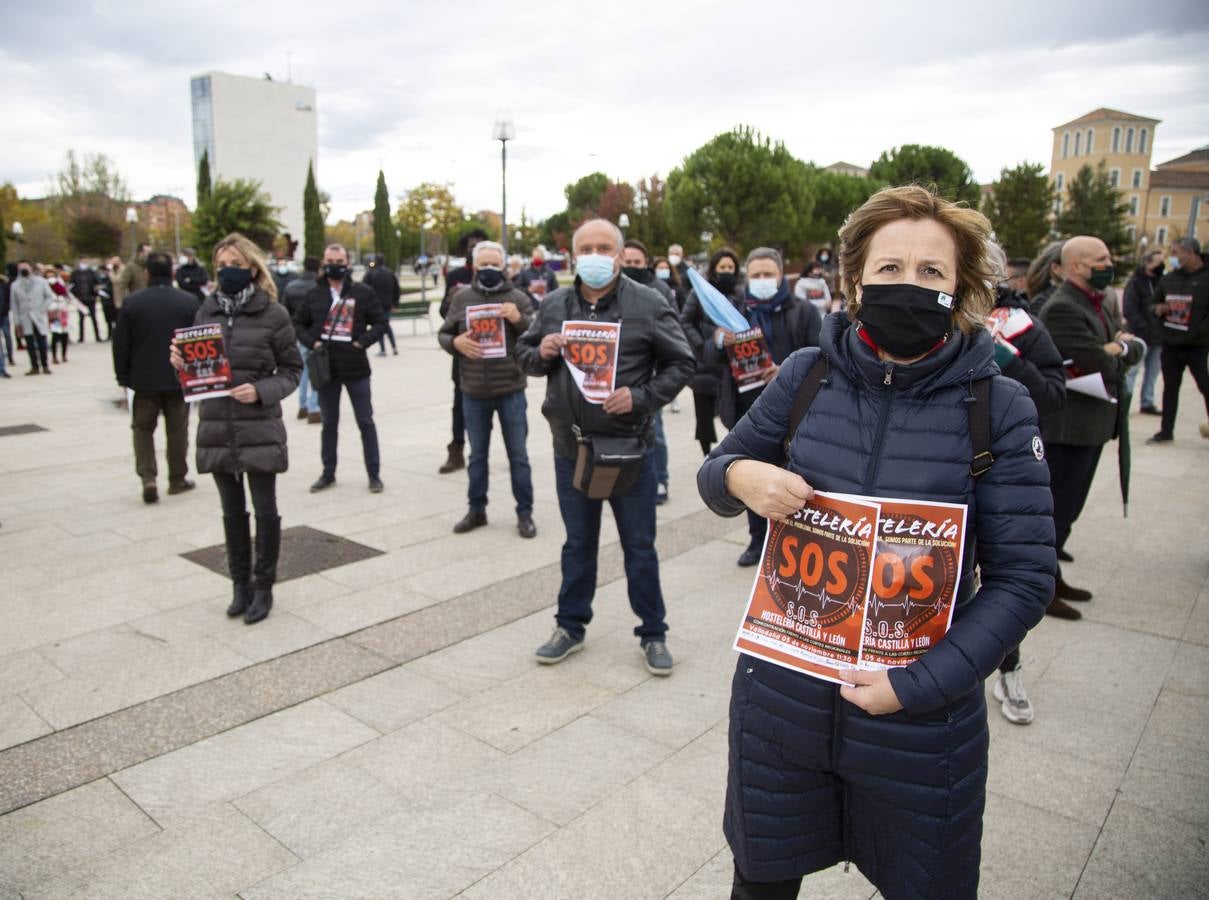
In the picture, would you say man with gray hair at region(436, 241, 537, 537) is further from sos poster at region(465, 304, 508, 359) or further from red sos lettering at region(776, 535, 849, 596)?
red sos lettering at region(776, 535, 849, 596)

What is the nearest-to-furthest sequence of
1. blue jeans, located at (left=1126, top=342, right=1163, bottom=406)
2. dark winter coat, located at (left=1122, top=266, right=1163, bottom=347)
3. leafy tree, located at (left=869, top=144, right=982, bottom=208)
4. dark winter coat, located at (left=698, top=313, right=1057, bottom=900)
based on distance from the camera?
dark winter coat, located at (left=698, top=313, right=1057, bottom=900), dark winter coat, located at (left=1122, top=266, right=1163, bottom=347), blue jeans, located at (left=1126, top=342, right=1163, bottom=406), leafy tree, located at (left=869, top=144, right=982, bottom=208)

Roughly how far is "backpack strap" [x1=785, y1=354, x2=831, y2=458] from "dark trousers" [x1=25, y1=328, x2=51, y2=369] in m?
17.1

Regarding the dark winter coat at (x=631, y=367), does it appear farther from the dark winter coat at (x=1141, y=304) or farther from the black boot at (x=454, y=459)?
the dark winter coat at (x=1141, y=304)

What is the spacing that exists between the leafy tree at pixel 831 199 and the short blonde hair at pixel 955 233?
64.4m

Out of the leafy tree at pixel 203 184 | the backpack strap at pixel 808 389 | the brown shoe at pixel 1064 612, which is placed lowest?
the brown shoe at pixel 1064 612

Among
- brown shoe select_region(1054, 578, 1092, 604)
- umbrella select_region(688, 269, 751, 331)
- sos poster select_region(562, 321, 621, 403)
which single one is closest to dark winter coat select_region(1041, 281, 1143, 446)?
brown shoe select_region(1054, 578, 1092, 604)

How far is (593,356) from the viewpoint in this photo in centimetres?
444

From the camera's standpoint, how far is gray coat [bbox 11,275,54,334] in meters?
15.4

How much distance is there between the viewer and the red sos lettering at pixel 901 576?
1871 mm

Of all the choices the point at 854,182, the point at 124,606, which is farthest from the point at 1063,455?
the point at 854,182

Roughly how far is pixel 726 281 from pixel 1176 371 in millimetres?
6037

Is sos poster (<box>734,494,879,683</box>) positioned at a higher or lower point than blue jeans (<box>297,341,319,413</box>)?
higher

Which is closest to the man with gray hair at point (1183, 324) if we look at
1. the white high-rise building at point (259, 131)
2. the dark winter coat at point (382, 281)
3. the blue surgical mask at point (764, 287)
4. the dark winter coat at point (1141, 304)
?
the dark winter coat at point (1141, 304)

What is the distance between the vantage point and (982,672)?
71.2 inches
